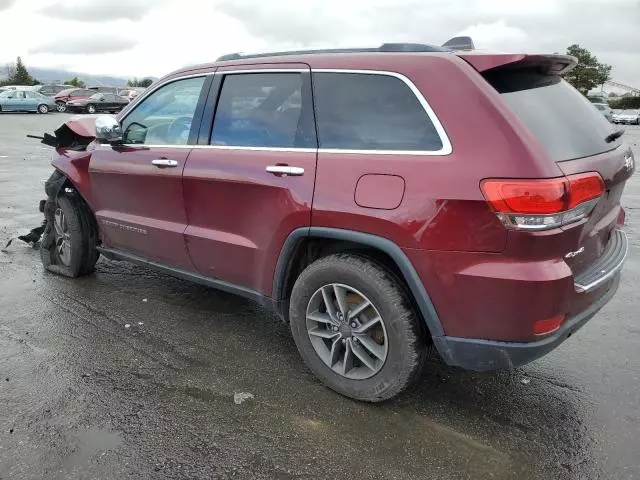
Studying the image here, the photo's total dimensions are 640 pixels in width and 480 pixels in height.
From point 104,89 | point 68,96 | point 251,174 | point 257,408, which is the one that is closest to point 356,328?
point 257,408

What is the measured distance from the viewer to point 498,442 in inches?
111

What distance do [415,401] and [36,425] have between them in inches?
78.7

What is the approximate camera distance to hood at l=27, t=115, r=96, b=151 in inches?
191

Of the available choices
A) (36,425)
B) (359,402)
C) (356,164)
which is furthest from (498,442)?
(36,425)

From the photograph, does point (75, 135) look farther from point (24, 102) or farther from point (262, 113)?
point (24, 102)

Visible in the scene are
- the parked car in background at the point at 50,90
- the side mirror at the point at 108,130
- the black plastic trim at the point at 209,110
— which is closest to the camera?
the black plastic trim at the point at 209,110

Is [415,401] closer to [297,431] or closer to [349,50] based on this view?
[297,431]

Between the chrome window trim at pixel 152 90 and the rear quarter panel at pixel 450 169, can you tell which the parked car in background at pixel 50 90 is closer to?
the chrome window trim at pixel 152 90

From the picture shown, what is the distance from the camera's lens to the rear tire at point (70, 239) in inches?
190

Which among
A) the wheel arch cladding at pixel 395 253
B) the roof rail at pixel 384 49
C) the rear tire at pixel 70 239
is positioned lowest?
the rear tire at pixel 70 239

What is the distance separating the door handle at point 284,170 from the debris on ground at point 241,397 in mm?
1258

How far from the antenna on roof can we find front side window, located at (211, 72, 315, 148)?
86cm

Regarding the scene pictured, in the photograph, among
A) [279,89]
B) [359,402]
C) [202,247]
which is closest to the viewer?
[359,402]

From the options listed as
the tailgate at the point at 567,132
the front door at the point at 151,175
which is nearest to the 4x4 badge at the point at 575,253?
the tailgate at the point at 567,132
